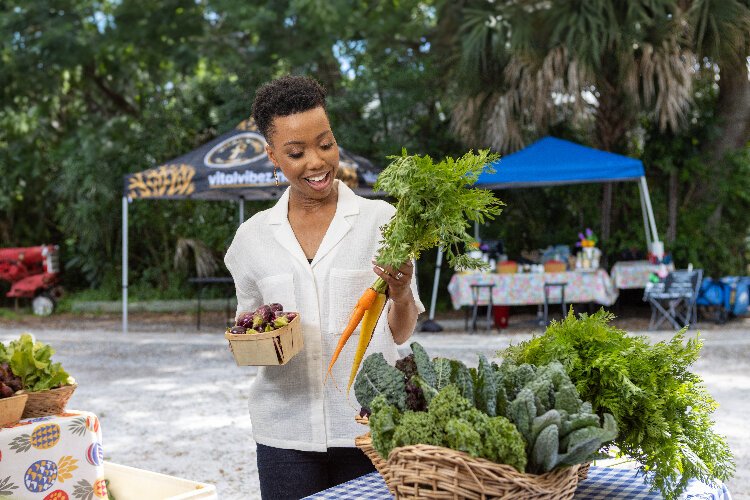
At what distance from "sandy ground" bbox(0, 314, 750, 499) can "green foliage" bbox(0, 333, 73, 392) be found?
193 centimetres

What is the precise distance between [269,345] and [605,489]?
3.14 feet

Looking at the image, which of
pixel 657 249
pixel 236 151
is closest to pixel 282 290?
pixel 236 151

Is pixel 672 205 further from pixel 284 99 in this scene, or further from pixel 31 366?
pixel 284 99

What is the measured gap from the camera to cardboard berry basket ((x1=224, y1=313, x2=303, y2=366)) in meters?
2.35

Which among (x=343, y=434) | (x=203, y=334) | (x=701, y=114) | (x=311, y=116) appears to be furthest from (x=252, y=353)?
(x=701, y=114)

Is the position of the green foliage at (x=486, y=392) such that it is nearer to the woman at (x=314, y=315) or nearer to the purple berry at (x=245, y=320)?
the woman at (x=314, y=315)

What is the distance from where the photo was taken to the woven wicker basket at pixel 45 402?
3.42 m

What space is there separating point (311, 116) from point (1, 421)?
1683 mm

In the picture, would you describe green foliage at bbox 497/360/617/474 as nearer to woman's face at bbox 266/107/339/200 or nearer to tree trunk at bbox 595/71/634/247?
woman's face at bbox 266/107/339/200

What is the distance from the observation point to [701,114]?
1500 cm

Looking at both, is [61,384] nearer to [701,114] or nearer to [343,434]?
[343,434]

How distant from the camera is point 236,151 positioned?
483 inches

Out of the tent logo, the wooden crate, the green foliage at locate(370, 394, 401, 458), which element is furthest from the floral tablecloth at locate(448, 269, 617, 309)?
the green foliage at locate(370, 394, 401, 458)

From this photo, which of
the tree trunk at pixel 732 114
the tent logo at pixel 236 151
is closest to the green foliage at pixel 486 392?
the tent logo at pixel 236 151
